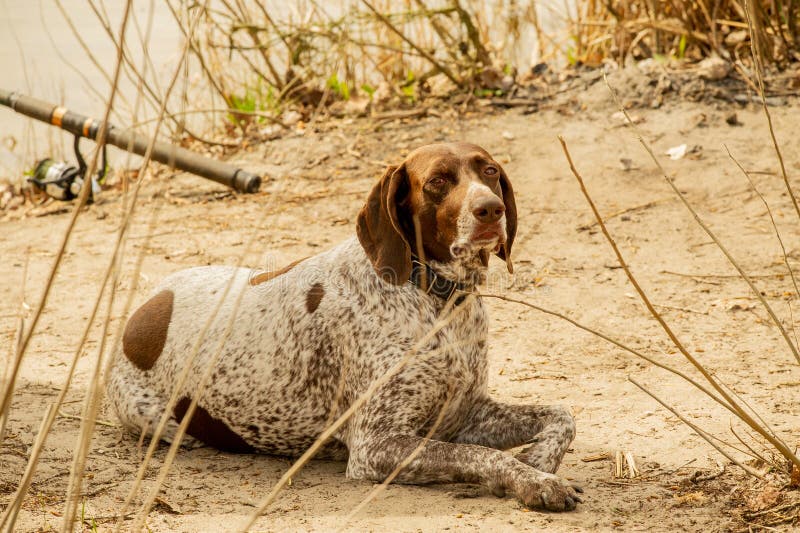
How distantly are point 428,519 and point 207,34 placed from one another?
691 centimetres

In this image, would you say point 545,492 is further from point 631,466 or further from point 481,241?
point 481,241

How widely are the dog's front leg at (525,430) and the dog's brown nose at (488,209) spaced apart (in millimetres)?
885

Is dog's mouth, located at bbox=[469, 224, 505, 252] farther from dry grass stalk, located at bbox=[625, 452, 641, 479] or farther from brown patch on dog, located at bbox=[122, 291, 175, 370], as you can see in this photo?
brown patch on dog, located at bbox=[122, 291, 175, 370]

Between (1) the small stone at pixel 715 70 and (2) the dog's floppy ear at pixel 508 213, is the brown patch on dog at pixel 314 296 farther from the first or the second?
(1) the small stone at pixel 715 70

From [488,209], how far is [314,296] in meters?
0.92

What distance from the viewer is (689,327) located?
5.55 m

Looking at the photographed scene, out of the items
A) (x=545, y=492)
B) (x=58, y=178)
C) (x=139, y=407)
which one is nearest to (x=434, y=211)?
(x=545, y=492)

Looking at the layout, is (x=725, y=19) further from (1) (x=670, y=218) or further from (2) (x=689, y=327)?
(2) (x=689, y=327)

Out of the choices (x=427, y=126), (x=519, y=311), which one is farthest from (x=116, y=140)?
(x=519, y=311)

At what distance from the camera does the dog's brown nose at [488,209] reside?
3699mm

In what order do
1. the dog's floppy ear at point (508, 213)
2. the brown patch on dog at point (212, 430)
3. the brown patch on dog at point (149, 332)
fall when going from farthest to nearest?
the brown patch on dog at point (149, 332) < the brown patch on dog at point (212, 430) < the dog's floppy ear at point (508, 213)

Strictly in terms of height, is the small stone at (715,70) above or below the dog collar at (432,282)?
above

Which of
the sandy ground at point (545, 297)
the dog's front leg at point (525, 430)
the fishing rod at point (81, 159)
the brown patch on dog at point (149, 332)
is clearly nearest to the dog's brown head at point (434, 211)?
the sandy ground at point (545, 297)

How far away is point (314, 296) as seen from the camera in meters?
4.19
